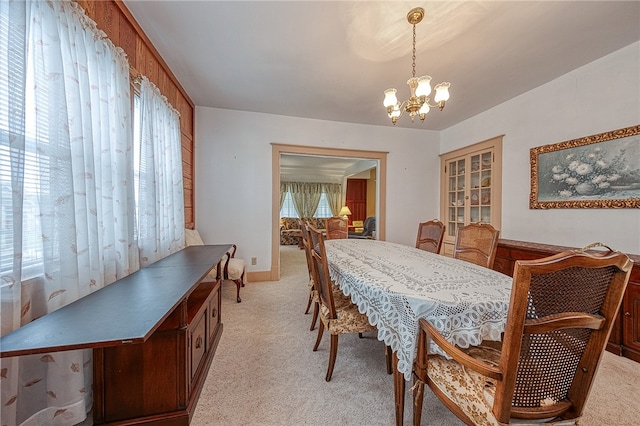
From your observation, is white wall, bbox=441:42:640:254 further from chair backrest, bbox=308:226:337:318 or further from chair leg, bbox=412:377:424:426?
chair backrest, bbox=308:226:337:318

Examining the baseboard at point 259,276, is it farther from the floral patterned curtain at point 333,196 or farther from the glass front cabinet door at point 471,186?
the floral patterned curtain at point 333,196

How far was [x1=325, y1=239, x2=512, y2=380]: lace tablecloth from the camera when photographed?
1078mm

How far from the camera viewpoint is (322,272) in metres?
1.60

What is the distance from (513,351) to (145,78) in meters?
2.83

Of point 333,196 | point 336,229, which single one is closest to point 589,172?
point 336,229

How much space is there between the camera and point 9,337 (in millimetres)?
821

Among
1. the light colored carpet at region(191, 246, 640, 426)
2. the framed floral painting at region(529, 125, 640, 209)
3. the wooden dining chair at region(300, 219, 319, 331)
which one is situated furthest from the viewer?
the framed floral painting at region(529, 125, 640, 209)

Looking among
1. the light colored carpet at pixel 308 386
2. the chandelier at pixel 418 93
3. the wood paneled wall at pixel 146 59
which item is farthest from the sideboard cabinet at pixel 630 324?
the wood paneled wall at pixel 146 59

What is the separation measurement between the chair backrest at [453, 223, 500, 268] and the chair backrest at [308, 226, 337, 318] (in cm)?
130

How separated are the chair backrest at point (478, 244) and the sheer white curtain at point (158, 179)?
2.69 m

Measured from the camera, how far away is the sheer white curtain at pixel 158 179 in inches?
77.3

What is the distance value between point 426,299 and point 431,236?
5.53 ft

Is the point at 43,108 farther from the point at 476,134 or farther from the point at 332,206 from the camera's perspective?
the point at 332,206

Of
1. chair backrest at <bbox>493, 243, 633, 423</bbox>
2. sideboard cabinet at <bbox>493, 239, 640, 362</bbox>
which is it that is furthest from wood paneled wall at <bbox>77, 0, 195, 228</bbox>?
sideboard cabinet at <bbox>493, 239, 640, 362</bbox>
